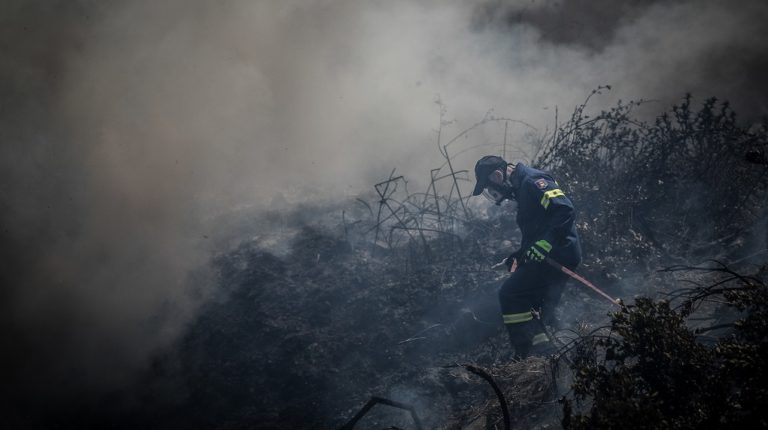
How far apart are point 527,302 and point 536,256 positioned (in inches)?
19.0

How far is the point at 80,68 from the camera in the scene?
757cm

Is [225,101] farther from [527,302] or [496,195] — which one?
[527,302]

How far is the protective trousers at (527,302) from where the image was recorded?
4.01 meters

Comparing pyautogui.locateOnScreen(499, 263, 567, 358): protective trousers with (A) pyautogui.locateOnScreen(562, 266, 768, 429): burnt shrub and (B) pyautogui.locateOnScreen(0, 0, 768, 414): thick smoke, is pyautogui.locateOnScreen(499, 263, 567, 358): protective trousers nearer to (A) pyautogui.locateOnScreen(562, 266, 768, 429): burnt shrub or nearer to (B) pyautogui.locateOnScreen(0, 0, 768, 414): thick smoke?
(A) pyautogui.locateOnScreen(562, 266, 768, 429): burnt shrub

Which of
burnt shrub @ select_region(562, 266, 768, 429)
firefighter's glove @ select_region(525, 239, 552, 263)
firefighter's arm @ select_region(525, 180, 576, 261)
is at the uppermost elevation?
firefighter's arm @ select_region(525, 180, 576, 261)

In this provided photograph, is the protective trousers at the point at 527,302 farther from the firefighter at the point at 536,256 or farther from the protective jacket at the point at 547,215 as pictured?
the protective jacket at the point at 547,215

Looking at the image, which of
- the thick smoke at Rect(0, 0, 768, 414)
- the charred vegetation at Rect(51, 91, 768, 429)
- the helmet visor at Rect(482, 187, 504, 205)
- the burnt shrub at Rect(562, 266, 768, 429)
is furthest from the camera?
the thick smoke at Rect(0, 0, 768, 414)

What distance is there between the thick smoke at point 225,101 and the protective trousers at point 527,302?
4.05 meters

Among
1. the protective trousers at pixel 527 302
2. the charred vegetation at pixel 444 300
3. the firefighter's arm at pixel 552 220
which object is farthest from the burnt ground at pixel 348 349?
the firefighter's arm at pixel 552 220

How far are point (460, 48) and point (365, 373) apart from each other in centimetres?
747

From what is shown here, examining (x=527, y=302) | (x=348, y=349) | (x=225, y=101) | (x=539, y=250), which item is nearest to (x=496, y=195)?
(x=539, y=250)

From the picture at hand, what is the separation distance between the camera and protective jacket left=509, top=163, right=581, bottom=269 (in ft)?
13.0

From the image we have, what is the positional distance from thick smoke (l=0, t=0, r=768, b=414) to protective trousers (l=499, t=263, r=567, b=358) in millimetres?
4049

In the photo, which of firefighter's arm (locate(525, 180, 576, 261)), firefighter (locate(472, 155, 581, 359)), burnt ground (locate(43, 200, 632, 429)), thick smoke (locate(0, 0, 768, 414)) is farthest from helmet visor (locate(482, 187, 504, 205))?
thick smoke (locate(0, 0, 768, 414))
